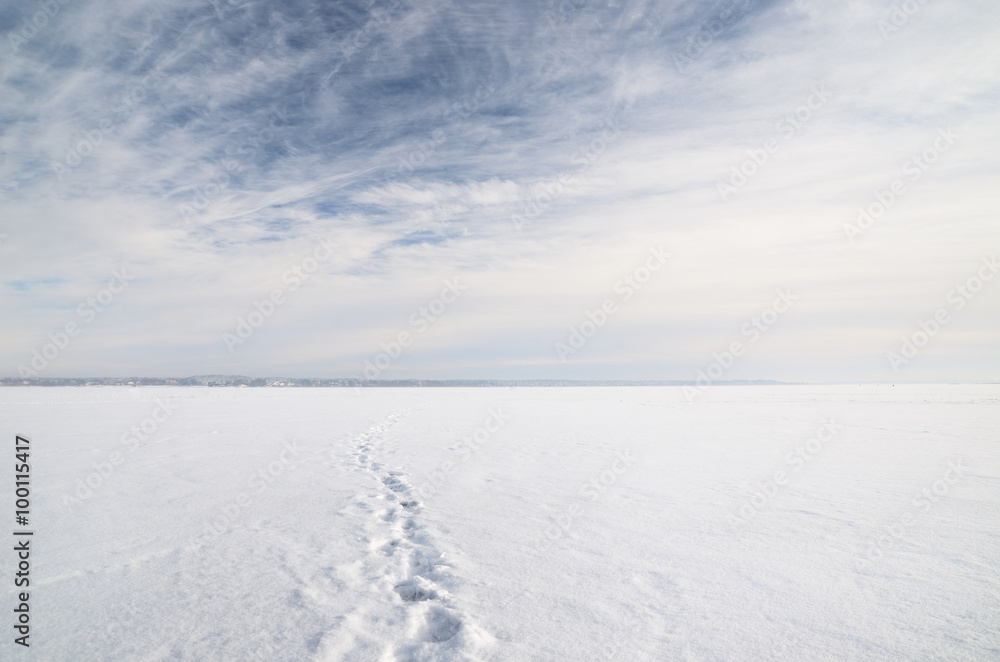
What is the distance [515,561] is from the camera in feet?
12.5

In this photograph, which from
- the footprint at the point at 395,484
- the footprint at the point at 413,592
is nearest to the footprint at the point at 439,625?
the footprint at the point at 413,592

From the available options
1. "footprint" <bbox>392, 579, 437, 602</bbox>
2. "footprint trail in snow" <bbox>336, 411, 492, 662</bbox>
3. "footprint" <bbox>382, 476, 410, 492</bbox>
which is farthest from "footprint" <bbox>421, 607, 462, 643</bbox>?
"footprint" <bbox>382, 476, 410, 492</bbox>

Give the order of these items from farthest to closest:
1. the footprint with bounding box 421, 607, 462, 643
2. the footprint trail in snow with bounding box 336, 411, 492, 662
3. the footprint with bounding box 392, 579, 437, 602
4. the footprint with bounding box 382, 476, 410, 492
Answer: the footprint with bounding box 382, 476, 410, 492 < the footprint with bounding box 392, 579, 437, 602 < the footprint with bounding box 421, 607, 462, 643 < the footprint trail in snow with bounding box 336, 411, 492, 662

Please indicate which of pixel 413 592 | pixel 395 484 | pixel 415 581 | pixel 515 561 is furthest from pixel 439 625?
pixel 395 484

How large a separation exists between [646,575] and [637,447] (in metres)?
7.00

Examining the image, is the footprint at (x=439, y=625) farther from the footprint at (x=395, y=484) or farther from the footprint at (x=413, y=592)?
the footprint at (x=395, y=484)

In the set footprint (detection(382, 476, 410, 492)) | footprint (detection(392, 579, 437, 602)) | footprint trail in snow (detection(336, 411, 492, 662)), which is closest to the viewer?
footprint trail in snow (detection(336, 411, 492, 662))

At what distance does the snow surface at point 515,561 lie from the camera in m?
2.64

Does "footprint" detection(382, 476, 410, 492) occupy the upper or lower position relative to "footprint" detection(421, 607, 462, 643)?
lower

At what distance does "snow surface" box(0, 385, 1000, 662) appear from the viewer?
2637mm

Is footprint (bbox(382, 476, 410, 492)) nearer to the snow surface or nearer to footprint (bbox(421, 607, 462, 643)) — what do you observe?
the snow surface

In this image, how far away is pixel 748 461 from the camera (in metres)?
8.26

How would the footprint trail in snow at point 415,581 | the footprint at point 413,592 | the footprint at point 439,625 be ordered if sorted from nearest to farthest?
the footprint trail in snow at point 415,581 < the footprint at point 439,625 < the footprint at point 413,592

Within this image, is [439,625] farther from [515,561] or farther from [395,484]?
[395,484]
